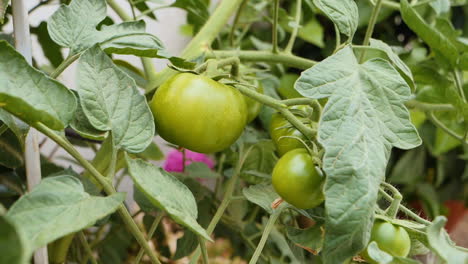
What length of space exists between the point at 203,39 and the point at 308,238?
0.24 m

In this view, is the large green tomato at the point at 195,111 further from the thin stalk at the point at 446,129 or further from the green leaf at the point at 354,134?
the thin stalk at the point at 446,129

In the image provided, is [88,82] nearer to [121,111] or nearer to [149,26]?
[121,111]

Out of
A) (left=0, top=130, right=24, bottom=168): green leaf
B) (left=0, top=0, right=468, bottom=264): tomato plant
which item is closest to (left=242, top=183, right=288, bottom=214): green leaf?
(left=0, top=0, right=468, bottom=264): tomato plant

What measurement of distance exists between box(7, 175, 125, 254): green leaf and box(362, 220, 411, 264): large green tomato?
18 cm

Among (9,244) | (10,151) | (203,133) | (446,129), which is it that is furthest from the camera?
(446,129)

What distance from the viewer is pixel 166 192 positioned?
0.91 feet

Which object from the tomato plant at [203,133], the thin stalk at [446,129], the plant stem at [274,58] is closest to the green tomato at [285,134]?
the tomato plant at [203,133]

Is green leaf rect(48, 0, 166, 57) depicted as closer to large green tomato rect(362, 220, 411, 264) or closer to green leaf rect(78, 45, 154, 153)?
green leaf rect(78, 45, 154, 153)

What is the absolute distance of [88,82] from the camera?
31cm

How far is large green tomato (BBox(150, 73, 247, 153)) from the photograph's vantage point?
0.36 metres

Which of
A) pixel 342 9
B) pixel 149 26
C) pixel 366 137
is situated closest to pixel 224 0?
pixel 342 9

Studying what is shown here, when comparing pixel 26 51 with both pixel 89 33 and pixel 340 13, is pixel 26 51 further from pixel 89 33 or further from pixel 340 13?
pixel 340 13

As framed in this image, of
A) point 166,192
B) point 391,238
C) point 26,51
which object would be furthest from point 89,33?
point 391,238

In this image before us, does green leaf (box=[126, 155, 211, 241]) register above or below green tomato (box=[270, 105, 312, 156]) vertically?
above
